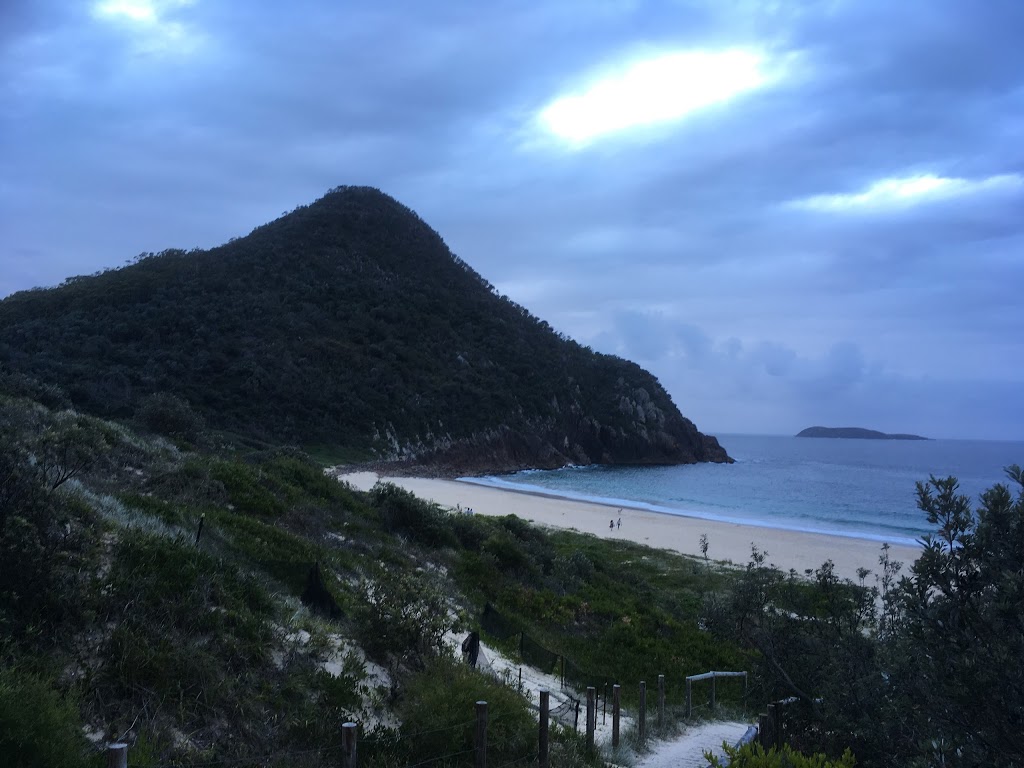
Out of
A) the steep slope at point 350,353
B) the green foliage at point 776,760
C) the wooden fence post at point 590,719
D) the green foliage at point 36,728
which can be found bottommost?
the wooden fence post at point 590,719

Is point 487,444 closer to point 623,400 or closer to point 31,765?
point 623,400

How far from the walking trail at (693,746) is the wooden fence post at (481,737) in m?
3.15

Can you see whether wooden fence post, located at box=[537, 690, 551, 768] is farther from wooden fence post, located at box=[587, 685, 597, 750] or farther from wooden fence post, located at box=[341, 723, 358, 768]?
wooden fence post, located at box=[341, 723, 358, 768]

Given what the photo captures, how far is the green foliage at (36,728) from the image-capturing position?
400 cm

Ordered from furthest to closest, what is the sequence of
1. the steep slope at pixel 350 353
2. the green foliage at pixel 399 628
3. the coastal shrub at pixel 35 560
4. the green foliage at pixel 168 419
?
the steep slope at pixel 350 353, the green foliage at pixel 168 419, the green foliage at pixel 399 628, the coastal shrub at pixel 35 560

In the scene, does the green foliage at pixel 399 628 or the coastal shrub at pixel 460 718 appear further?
the green foliage at pixel 399 628

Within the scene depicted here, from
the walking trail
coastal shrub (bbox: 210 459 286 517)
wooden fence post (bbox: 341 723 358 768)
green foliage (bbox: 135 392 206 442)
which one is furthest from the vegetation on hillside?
green foliage (bbox: 135 392 206 442)

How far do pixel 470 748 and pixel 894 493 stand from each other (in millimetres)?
71167

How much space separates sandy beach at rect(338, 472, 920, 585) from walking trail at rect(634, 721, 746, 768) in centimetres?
1889

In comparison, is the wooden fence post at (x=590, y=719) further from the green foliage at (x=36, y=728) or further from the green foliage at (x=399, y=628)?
the green foliage at (x=36, y=728)

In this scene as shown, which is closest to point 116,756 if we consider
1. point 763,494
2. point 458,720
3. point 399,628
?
point 458,720

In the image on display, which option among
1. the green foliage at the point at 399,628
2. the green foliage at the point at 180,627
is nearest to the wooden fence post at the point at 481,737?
the green foliage at the point at 399,628

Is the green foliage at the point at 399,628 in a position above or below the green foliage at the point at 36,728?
below

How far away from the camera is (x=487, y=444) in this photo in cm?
7456
